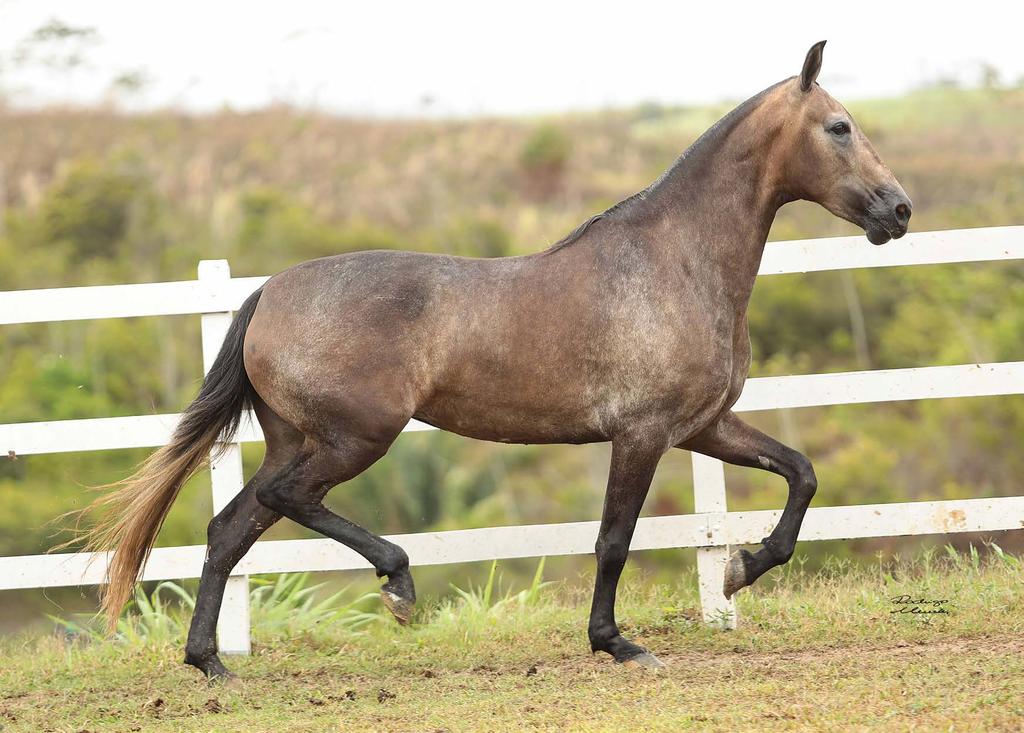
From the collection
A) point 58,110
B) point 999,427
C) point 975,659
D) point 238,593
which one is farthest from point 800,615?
point 58,110

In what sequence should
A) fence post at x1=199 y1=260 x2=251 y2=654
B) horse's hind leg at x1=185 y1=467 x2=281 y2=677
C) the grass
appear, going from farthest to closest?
Answer: 1. fence post at x1=199 y1=260 x2=251 y2=654
2. horse's hind leg at x1=185 y1=467 x2=281 y2=677
3. the grass

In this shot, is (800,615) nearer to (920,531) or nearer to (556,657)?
(920,531)

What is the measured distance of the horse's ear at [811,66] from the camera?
491 cm

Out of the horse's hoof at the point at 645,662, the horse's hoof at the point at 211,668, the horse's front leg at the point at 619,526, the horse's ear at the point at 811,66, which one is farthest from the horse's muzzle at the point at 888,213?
the horse's hoof at the point at 211,668

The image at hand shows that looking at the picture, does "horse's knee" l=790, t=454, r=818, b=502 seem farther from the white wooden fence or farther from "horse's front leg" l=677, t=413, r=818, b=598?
the white wooden fence

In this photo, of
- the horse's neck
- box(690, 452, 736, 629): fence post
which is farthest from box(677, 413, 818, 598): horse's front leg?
the horse's neck

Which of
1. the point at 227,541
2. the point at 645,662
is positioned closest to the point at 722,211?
the point at 645,662

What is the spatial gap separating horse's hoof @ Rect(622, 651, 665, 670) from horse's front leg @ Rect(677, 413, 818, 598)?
0.42m

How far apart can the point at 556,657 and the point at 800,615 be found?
3.84ft

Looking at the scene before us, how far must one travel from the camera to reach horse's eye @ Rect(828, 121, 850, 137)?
4.96 m

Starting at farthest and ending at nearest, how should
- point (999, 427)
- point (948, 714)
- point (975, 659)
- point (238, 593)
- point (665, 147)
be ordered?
point (665, 147), point (999, 427), point (238, 593), point (975, 659), point (948, 714)

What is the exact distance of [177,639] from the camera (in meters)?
5.87

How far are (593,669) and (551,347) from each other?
134cm

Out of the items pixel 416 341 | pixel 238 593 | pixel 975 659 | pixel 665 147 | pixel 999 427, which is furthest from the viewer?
pixel 665 147
